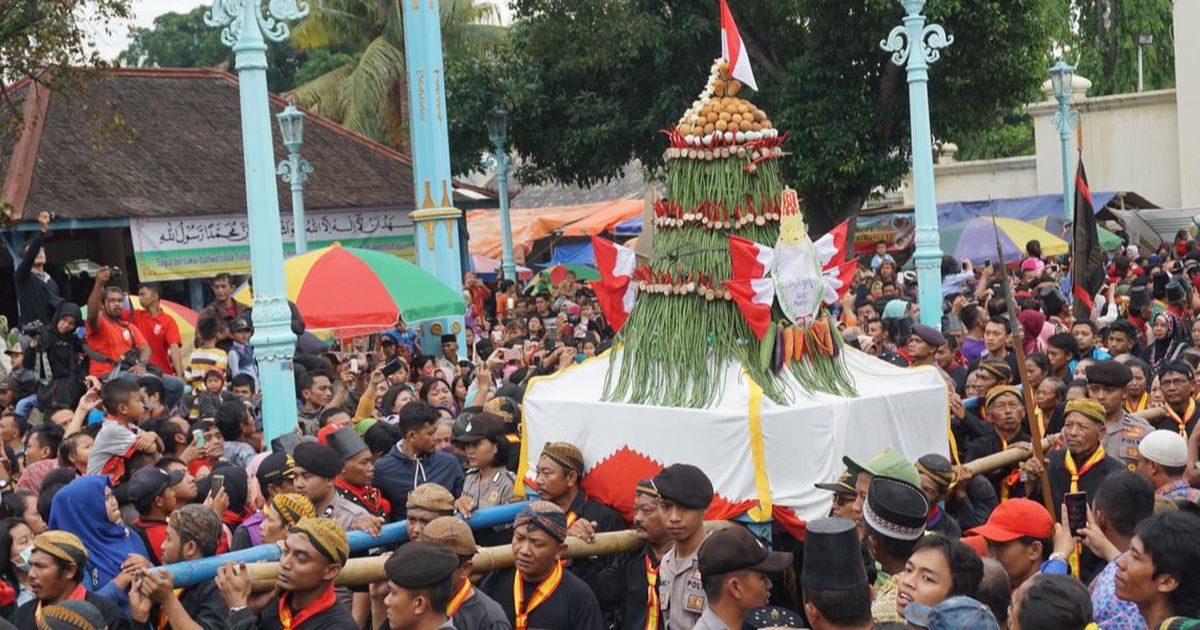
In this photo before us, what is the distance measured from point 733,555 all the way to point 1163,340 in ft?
27.3

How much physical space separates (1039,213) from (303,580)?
27124mm

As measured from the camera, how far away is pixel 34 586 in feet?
18.2

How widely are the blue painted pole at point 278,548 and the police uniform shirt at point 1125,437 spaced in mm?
3179

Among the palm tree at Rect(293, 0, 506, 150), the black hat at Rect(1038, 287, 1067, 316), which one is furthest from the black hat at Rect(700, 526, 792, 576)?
the palm tree at Rect(293, 0, 506, 150)

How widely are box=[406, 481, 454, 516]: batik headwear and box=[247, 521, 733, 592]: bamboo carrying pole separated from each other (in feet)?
0.72

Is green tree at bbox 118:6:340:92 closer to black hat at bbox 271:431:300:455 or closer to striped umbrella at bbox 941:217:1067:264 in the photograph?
striped umbrella at bbox 941:217:1067:264

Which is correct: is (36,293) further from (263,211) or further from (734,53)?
(734,53)

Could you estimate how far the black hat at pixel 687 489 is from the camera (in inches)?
237

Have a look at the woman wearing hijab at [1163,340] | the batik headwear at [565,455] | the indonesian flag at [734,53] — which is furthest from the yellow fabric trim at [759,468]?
the woman wearing hijab at [1163,340]

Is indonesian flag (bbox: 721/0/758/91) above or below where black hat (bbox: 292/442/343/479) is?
above

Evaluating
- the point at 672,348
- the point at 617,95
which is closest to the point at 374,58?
the point at 617,95

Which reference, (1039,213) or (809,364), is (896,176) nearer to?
(1039,213)

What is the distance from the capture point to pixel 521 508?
670 cm

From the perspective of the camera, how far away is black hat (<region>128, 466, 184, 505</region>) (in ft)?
21.8
